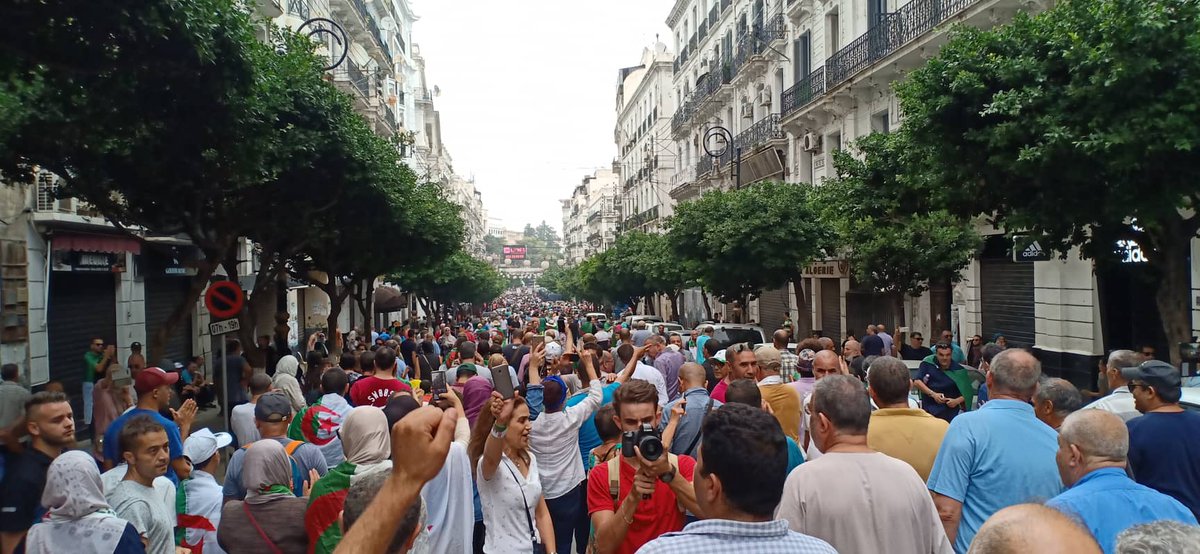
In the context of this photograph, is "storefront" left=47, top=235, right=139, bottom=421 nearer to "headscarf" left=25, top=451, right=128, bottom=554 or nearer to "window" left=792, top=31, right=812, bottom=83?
"headscarf" left=25, top=451, right=128, bottom=554

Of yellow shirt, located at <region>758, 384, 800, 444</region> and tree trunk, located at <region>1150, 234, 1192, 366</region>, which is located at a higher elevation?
tree trunk, located at <region>1150, 234, 1192, 366</region>

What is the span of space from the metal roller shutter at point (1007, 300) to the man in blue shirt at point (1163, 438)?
47.4 ft

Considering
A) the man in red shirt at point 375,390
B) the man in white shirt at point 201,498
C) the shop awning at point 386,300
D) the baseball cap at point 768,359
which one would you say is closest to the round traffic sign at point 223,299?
the man in red shirt at point 375,390

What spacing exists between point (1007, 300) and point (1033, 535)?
19.0 metres

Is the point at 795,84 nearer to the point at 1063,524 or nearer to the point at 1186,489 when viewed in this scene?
the point at 1186,489

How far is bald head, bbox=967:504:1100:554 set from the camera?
213 centimetres

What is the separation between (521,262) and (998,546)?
17814 centimetres

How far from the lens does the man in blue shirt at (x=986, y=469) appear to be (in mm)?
4148

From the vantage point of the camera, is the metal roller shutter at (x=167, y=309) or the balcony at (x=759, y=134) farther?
the balcony at (x=759, y=134)

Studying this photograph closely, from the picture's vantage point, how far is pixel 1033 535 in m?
2.14

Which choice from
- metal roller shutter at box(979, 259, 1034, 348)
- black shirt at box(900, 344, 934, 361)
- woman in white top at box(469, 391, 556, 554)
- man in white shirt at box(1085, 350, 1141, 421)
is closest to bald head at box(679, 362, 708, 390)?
woman in white top at box(469, 391, 556, 554)

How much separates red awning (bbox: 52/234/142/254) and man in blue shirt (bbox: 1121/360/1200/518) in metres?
14.8

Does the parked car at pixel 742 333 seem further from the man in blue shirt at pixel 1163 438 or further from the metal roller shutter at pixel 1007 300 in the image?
the man in blue shirt at pixel 1163 438

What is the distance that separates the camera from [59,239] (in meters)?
16.0
